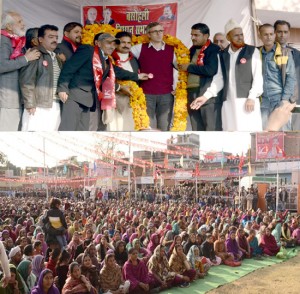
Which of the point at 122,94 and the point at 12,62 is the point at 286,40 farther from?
the point at 12,62

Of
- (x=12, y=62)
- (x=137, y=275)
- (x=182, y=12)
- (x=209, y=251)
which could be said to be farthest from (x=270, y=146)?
(x=12, y=62)

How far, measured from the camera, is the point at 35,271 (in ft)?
7.72

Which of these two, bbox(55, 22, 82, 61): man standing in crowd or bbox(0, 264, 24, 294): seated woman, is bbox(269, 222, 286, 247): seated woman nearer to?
bbox(0, 264, 24, 294): seated woman

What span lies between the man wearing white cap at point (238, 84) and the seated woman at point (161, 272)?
115 cm

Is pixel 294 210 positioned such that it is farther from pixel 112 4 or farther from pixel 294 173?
pixel 112 4

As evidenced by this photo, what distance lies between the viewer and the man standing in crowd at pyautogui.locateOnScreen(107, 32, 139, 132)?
10.5 ft

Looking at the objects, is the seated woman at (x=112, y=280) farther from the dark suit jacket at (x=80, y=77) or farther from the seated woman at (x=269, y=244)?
the dark suit jacket at (x=80, y=77)

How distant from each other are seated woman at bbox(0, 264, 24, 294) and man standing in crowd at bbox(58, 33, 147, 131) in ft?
3.63

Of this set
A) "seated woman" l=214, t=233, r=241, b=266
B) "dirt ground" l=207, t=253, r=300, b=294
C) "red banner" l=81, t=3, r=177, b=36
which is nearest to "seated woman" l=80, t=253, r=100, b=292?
"dirt ground" l=207, t=253, r=300, b=294

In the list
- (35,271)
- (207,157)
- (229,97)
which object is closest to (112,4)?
(229,97)

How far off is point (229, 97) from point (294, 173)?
2.66 ft

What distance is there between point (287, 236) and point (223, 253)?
412mm

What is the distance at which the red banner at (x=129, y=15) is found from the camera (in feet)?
11.2

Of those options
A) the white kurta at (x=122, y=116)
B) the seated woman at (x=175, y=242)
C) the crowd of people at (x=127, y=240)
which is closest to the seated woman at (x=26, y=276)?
the crowd of people at (x=127, y=240)
